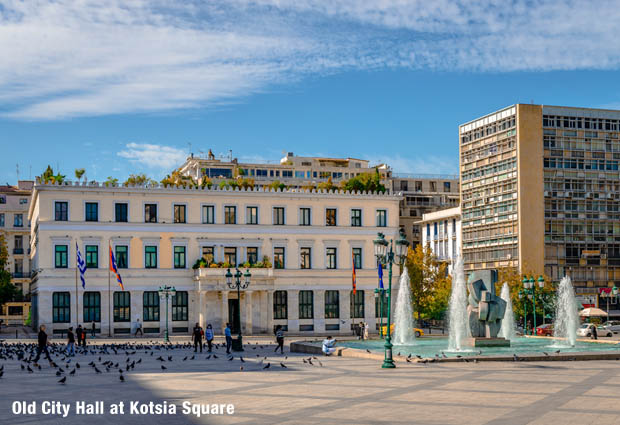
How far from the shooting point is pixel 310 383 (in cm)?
2328

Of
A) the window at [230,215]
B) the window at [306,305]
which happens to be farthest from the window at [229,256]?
the window at [306,305]

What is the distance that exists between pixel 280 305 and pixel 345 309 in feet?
18.1

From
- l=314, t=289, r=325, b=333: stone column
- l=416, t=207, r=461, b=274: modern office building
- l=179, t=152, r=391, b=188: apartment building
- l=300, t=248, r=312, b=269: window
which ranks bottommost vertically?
l=314, t=289, r=325, b=333: stone column

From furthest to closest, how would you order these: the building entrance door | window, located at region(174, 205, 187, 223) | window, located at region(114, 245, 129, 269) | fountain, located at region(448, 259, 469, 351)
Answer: window, located at region(174, 205, 187, 223), the building entrance door, window, located at region(114, 245, 129, 269), fountain, located at region(448, 259, 469, 351)

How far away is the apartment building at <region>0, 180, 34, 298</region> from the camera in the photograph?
92.6m

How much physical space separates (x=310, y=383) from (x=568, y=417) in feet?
27.8

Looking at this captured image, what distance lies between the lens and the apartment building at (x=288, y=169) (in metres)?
113

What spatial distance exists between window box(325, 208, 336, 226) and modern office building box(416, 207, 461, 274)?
100 feet

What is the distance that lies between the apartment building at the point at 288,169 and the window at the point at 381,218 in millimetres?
39142

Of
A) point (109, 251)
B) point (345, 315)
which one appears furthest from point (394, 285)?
point (109, 251)

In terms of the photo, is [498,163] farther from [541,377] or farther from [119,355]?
[541,377]

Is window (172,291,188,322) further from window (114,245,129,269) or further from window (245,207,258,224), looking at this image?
window (245,207,258,224)

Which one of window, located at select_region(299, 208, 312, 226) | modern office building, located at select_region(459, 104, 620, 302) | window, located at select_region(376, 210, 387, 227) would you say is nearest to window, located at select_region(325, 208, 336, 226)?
window, located at select_region(299, 208, 312, 226)

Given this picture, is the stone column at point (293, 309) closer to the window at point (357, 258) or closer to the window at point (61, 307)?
the window at point (357, 258)
